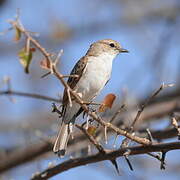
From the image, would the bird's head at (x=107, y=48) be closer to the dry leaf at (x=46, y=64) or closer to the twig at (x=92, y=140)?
the twig at (x=92, y=140)

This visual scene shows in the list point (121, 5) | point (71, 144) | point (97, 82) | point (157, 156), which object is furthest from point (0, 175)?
point (121, 5)

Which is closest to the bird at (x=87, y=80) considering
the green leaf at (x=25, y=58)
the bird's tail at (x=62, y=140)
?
the bird's tail at (x=62, y=140)

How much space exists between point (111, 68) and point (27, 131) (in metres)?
1.38

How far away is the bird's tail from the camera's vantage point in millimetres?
3508

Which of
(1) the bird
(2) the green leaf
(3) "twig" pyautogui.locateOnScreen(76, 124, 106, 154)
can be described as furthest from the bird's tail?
(2) the green leaf

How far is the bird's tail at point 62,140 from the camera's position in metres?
3.51

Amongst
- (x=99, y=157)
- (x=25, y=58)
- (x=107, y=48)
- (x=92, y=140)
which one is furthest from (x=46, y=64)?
(x=107, y=48)

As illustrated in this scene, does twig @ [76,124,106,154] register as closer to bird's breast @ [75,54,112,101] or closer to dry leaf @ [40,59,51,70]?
dry leaf @ [40,59,51,70]

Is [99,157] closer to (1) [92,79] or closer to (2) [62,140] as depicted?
(2) [62,140]

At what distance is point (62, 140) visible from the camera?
371cm

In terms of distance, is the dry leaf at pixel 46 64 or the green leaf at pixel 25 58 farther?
the green leaf at pixel 25 58

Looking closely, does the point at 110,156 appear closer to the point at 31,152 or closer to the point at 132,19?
the point at 31,152

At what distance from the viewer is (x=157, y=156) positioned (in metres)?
2.70

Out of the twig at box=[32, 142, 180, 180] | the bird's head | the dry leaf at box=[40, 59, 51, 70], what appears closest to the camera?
the dry leaf at box=[40, 59, 51, 70]
